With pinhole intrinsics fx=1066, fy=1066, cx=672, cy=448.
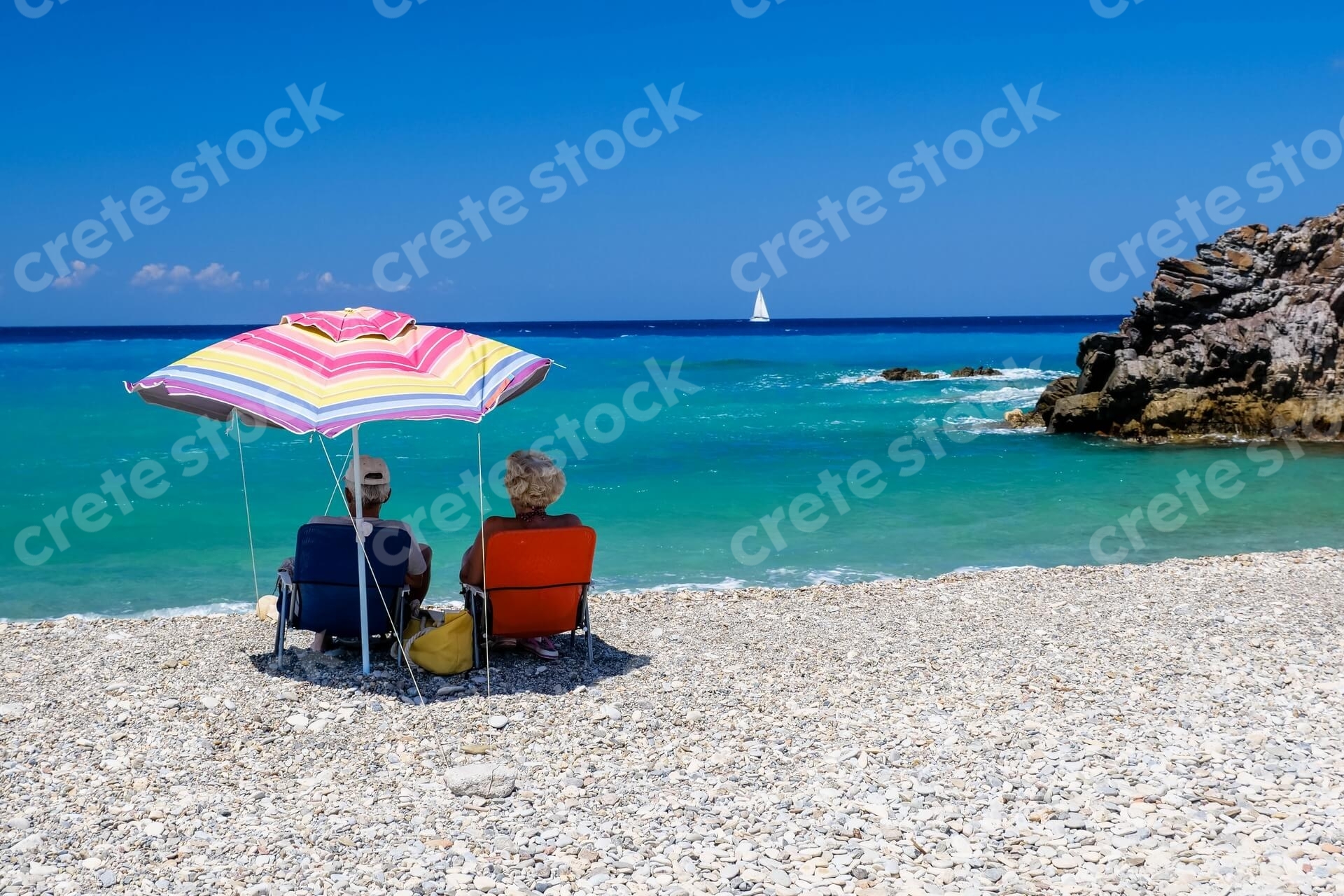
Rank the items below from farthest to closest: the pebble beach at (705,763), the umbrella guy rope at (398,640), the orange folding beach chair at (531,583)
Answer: the orange folding beach chair at (531,583), the umbrella guy rope at (398,640), the pebble beach at (705,763)

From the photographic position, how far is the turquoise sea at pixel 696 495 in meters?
12.2

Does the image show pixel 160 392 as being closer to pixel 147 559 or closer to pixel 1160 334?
pixel 147 559

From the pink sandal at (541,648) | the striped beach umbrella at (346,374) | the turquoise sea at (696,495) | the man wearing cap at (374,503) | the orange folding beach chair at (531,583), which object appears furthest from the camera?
the turquoise sea at (696,495)

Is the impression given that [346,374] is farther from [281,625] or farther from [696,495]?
[696,495]

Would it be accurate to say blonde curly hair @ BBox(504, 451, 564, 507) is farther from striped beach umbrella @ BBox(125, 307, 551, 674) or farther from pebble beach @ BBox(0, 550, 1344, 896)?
pebble beach @ BBox(0, 550, 1344, 896)

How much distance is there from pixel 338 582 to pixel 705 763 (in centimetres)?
274

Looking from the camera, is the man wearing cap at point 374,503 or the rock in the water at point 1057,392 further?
the rock in the water at point 1057,392

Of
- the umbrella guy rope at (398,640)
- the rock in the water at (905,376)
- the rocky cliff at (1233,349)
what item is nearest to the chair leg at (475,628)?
the umbrella guy rope at (398,640)

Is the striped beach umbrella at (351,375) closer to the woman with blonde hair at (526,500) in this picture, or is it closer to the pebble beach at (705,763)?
the woman with blonde hair at (526,500)

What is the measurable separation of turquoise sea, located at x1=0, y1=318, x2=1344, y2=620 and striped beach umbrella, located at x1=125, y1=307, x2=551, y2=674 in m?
5.12

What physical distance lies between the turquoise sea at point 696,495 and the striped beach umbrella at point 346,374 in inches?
204

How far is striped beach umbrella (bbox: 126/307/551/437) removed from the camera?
5.74 meters

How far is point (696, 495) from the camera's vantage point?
17.5 metres

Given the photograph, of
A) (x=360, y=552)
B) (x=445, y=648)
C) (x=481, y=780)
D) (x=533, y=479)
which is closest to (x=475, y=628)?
(x=445, y=648)
